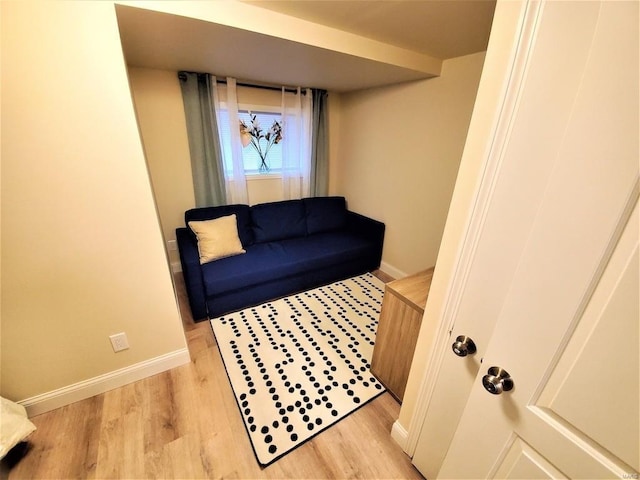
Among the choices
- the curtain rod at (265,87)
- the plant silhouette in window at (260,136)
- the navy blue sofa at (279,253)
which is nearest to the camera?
the navy blue sofa at (279,253)

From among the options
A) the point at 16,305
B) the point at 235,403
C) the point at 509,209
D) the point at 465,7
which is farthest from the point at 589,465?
the point at 16,305

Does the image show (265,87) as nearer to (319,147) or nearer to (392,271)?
(319,147)

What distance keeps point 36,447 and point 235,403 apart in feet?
3.15

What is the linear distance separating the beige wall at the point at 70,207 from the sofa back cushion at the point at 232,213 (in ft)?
3.66

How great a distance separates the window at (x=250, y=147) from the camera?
273 cm

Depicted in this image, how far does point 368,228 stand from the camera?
10.2 ft

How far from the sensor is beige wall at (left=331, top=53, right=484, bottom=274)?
2.19 meters

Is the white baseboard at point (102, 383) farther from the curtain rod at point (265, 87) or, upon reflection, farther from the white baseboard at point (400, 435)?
the curtain rod at point (265, 87)

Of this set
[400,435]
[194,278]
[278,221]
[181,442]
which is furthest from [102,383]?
[278,221]

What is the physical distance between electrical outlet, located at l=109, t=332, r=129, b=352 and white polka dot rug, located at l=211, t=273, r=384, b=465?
23.7 inches

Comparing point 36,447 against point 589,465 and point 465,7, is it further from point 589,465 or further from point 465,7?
point 465,7

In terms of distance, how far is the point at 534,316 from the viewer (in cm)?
62

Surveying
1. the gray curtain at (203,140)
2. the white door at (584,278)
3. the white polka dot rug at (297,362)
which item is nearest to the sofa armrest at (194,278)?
the white polka dot rug at (297,362)

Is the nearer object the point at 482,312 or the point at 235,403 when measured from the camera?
the point at 482,312
